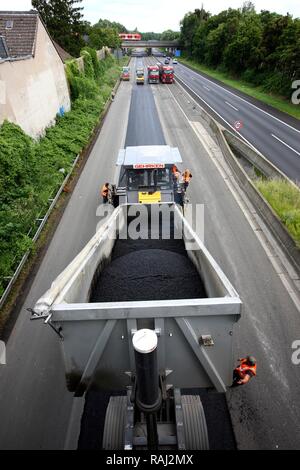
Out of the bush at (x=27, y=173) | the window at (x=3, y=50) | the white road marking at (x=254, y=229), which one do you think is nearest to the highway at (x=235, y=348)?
the white road marking at (x=254, y=229)

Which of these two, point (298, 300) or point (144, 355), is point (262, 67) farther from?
point (144, 355)

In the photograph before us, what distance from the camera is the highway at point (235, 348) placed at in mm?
6164

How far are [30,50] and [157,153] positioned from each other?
14.0 meters

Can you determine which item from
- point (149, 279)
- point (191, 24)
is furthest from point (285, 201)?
point (191, 24)

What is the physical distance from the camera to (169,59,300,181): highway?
67.5ft

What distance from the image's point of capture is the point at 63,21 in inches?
1673

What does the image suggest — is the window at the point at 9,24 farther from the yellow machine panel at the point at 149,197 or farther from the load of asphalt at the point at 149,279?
the load of asphalt at the point at 149,279

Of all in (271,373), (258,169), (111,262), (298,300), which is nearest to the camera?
(271,373)

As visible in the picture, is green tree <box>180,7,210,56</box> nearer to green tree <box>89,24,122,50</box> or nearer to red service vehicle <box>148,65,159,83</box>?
green tree <box>89,24,122,50</box>

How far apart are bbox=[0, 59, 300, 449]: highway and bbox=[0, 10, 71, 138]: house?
5351 millimetres

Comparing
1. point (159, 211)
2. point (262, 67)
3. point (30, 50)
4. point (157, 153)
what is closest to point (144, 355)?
point (159, 211)

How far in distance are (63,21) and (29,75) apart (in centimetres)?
3143
